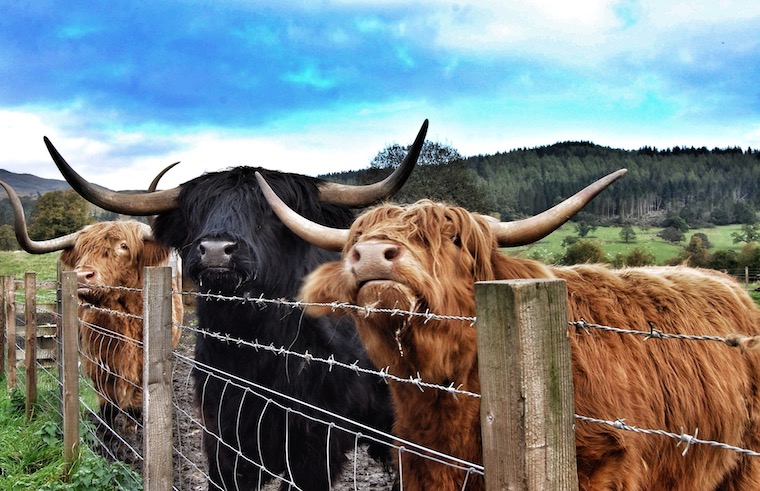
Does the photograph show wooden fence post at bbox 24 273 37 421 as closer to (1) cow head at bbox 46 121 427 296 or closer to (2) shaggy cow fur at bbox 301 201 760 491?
(1) cow head at bbox 46 121 427 296

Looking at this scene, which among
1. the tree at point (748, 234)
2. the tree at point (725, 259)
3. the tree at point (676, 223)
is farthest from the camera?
the tree at point (676, 223)

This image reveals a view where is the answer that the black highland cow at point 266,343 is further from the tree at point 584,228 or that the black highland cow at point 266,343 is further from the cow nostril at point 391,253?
the tree at point 584,228

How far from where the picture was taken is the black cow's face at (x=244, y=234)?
3656 mm

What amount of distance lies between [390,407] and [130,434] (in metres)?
3.37

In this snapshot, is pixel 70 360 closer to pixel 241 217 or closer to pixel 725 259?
pixel 241 217

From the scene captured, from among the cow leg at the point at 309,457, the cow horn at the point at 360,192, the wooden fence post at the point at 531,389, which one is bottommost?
the cow leg at the point at 309,457

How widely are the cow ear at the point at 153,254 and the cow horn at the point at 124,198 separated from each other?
123 centimetres

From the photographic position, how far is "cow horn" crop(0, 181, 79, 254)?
21.7ft

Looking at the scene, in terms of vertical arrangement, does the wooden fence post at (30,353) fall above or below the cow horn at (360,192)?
below

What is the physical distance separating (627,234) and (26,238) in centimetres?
6067

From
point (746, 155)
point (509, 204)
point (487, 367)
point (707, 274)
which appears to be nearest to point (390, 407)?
point (707, 274)

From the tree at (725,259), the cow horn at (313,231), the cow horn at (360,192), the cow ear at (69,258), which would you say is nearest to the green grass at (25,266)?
the cow ear at (69,258)

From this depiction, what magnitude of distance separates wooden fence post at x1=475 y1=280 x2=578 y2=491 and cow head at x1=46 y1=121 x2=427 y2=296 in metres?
2.53

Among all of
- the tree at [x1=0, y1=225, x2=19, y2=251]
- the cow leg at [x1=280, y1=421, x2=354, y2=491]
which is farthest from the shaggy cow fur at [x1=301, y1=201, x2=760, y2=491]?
the tree at [x1=0, y1=225, x2=19, y2=251]
